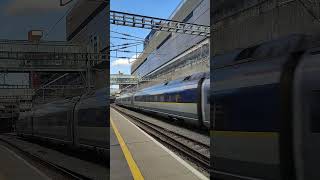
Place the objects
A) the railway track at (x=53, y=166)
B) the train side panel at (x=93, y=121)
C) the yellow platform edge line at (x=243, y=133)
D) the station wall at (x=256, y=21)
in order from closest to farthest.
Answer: the station wall at (x=256, y=21) → the yellow platform edge line at (x=243, y=133) → the train side panel at (x=93, y=121) → the railway track at (x=53, y=166)

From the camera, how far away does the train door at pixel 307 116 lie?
1.11m

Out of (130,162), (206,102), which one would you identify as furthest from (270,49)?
(130,162)

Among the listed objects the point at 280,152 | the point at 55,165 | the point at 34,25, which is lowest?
the point at 55,165

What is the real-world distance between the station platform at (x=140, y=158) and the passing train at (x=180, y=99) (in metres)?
0.15

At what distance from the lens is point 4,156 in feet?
7.84

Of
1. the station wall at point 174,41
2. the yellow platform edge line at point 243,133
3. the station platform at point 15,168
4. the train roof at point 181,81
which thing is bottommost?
the station platform at point 15,168

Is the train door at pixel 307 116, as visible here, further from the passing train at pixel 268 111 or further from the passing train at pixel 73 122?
the passing train at pixel 73 122

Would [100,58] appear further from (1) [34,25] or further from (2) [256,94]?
(2) [256,94]

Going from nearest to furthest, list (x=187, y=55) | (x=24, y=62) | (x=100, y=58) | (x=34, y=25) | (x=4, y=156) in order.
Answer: (x=187, y=55) → (x=100, y=58) → (x=24, y=62) → (x=34, y=25) → (x=4, y=156)

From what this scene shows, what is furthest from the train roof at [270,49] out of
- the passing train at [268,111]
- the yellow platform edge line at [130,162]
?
the yellow platform edge line at [130,162]

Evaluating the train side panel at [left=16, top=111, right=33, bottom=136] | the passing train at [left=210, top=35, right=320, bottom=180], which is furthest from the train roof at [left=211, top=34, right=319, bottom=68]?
the train side panel at [left=16, top=111, right=33, bottom=136]

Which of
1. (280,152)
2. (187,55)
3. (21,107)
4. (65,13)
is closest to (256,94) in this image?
(280,152)

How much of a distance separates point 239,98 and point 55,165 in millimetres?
1274

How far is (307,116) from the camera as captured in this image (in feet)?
3.77
